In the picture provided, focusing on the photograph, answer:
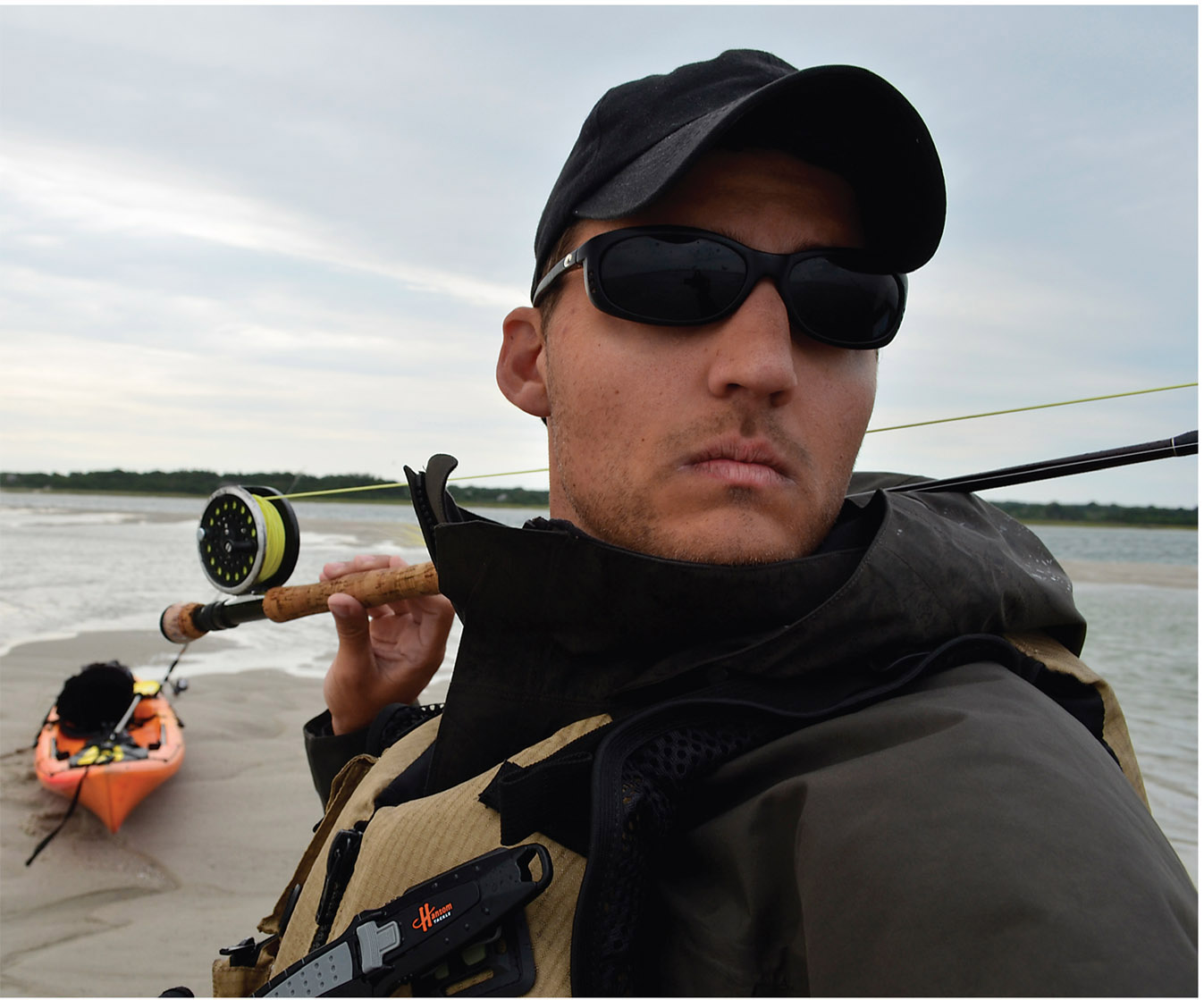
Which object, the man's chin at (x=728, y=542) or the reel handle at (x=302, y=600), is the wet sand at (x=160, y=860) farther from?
the man's chin at (x=728, y=542)

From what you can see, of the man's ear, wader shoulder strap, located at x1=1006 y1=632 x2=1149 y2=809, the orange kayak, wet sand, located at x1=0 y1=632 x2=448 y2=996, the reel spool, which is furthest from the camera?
the orange kayak

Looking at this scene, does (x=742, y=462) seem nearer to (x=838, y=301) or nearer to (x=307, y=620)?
(x=838, y=301)

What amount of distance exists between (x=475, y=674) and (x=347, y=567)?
4.37ft

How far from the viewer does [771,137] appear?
1.72 metres

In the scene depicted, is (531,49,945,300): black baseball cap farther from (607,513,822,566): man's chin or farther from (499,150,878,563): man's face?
(607,513,822,566): man's chin

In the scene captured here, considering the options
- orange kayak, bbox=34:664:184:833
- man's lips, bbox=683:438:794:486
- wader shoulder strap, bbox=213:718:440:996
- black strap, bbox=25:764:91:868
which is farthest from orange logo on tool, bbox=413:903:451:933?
orange kayak, bbox=34:664:184:833

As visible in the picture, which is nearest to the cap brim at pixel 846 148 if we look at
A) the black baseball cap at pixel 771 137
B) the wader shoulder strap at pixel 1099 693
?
the black baseball cap at pixel 771 137

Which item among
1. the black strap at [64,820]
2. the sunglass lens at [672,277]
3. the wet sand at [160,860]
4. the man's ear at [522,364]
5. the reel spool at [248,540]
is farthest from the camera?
the black strap at [64,820]

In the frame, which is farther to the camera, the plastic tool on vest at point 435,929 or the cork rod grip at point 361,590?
the cork rod grip at point 361,590

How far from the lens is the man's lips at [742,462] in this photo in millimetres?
1607

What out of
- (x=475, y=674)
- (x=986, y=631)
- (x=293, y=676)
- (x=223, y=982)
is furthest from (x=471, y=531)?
(x=293, y=676)

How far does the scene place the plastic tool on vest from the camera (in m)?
1.32

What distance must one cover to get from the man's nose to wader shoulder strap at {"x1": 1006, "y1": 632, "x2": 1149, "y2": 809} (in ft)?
2.01

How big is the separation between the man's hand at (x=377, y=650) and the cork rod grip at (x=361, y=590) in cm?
4
